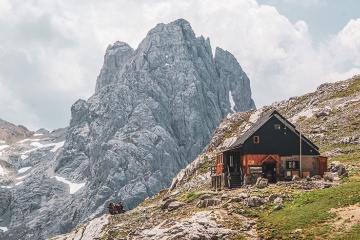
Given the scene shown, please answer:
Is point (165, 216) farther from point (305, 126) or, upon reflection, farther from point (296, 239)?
point (305, 126)

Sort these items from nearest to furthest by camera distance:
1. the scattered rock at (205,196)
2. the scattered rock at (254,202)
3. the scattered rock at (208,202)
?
the scattered rock at (254,202) → the scattered rock at (208,202) → the scattered rock at (205,196)

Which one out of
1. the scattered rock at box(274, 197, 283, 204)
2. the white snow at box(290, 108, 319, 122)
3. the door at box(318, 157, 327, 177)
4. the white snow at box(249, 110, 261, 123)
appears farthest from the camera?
the white snow at box(249, 110, 261, 123)

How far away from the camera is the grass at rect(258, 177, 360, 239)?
3042 cm

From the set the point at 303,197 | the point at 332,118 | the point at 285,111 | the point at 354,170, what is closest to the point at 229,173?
the point at 354,170

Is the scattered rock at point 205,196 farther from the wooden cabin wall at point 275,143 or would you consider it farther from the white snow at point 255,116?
the white snow at point 255,116

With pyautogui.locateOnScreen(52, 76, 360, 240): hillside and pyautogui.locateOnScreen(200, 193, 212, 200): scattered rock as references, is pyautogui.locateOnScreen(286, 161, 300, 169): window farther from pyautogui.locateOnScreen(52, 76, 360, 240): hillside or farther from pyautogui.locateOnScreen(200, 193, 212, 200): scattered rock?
pyautogui.locateOnScreen(200, 193, 212, 200): scattered rock

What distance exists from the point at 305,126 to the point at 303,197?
54.3 meters

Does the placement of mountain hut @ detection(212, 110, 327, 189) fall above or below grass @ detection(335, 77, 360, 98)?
below

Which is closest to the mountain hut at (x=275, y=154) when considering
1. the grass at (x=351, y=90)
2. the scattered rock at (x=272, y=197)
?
the scattered rock at (x=272, y=197)

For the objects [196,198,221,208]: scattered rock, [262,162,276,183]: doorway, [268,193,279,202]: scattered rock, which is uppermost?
[262,162,276,183]: doorway

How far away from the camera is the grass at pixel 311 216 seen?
30420 millimetres

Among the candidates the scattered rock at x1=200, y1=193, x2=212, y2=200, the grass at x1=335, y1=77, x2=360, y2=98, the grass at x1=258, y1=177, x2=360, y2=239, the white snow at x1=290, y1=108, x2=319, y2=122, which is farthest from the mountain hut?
the grass at x1=335, y1=77, x2=360, y2=98

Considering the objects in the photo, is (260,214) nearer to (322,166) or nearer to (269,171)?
(269,171)

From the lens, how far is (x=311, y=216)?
1314 inches
